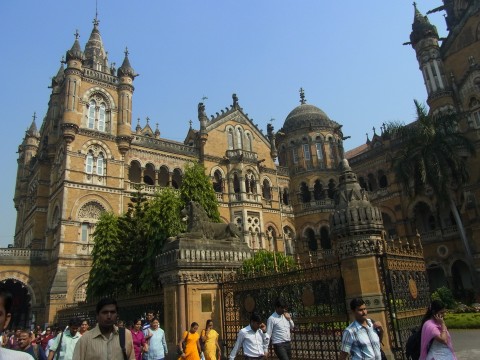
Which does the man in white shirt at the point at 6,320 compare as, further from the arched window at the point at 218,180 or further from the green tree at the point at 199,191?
the arched window at the point at 218,180

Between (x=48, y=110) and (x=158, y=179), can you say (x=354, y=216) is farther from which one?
(x=48, y=110)

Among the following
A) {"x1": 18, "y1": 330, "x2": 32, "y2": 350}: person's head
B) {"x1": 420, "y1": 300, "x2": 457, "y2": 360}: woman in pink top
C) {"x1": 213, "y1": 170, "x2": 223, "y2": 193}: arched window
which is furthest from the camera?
{"x1": 213, "y1": 170, "x2": 223, "y2": 193}: arched window

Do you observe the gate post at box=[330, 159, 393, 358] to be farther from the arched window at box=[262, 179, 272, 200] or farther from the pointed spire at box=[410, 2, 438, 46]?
the pointed spire at box=[410, 2, 438, 46]

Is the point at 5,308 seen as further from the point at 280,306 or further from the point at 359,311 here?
the point at 280,306

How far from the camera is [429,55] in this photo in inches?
1303

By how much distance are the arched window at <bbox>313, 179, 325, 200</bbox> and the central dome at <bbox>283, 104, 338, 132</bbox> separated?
5567 mm

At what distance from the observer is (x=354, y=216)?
8.80 metres

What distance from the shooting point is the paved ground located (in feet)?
31.9

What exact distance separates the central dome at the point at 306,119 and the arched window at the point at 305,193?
5.63 m

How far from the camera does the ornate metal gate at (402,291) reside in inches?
282

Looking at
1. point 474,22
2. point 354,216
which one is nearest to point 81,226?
point 354,216

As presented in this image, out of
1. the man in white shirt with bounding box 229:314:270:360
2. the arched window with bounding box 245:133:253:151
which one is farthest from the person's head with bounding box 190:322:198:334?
the arched window with bounding box 245:133:253:151

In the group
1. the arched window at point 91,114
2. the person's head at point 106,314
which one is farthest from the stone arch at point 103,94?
the person's head at point 106,314

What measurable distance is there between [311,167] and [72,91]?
2160 centimetres
